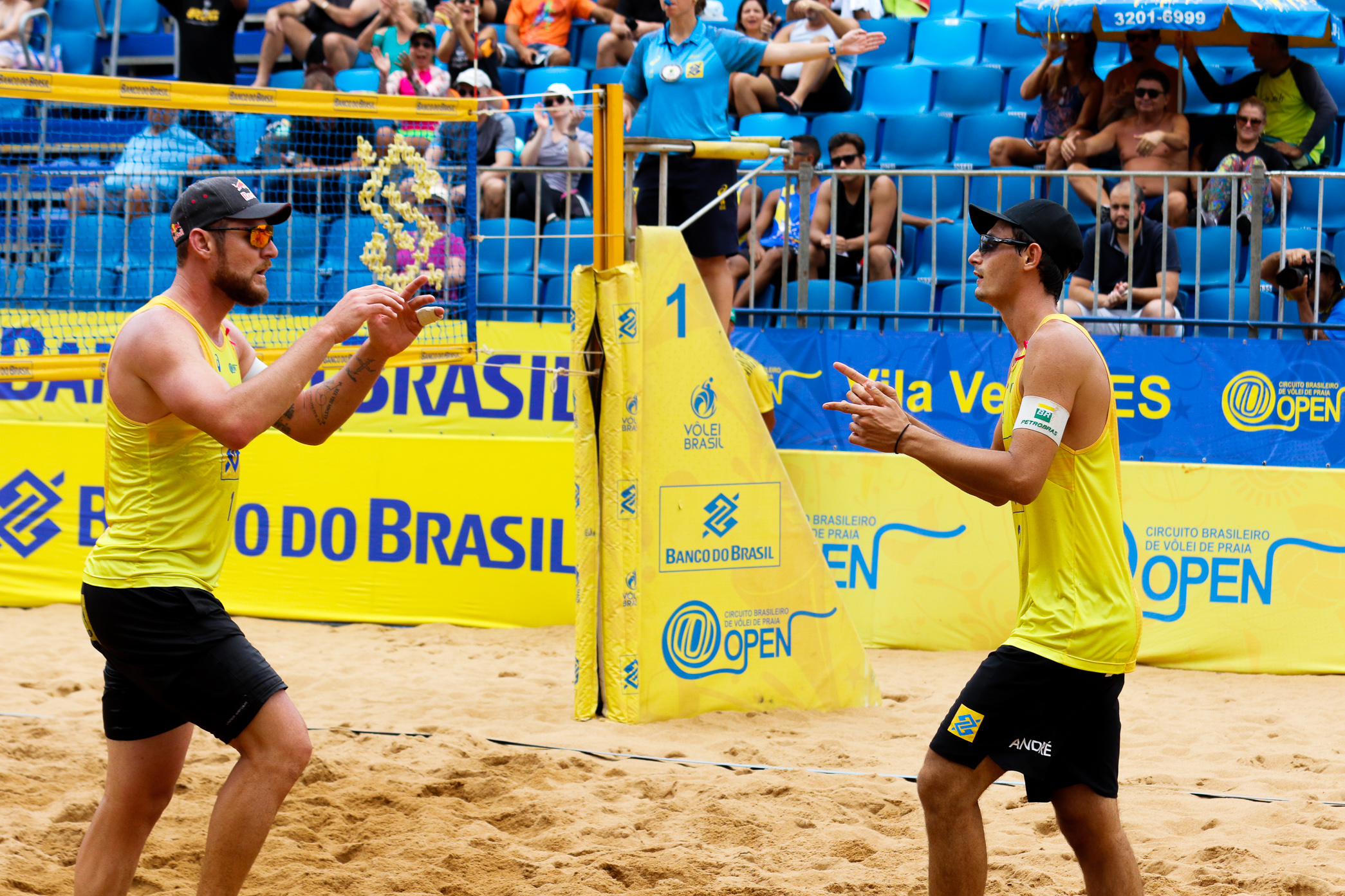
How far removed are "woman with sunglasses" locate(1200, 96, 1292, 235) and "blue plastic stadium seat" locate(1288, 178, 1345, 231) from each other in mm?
91

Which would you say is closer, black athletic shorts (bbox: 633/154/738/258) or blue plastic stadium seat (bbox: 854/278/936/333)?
black athletic shorts (bbox: 633/154/738/258)

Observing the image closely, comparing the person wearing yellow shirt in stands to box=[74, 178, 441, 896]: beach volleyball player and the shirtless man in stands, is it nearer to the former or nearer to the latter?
the shirtless man in stands

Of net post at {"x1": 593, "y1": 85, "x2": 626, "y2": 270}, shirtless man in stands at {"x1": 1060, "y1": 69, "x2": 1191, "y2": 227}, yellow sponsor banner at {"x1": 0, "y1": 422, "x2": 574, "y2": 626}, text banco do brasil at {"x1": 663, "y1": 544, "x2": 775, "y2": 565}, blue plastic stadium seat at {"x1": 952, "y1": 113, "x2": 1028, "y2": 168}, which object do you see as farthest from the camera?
blue plastic stadium seat at {"x1": 952, "y1": 113, "x2": 1028, "y2": 168}

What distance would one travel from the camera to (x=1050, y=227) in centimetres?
344

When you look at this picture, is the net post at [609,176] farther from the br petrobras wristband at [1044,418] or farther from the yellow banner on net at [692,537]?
the br petrobras wristband at [1044,418]

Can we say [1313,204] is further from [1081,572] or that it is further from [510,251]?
[1081,572]

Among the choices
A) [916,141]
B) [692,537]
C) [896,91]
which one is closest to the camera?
[692,537]

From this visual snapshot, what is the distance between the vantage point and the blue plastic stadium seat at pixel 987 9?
1119 cm

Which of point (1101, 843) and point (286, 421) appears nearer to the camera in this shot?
point (1101, 843)

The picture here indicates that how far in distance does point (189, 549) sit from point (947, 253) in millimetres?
6426

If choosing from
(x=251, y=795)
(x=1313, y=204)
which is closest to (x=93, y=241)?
(x=251, y=795)

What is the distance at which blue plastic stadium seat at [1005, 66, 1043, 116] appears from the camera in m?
10.3

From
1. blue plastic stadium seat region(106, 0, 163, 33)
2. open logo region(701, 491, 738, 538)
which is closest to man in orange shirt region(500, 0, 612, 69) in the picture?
A: blue plastic stadium seat region(106, 0, 163, 33)

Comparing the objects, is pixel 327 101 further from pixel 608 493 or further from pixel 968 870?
pixel 968 870
